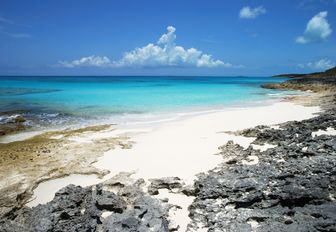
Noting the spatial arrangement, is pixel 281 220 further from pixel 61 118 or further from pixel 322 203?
pixel 61 118

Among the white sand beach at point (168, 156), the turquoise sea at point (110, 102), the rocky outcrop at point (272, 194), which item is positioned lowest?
the turquoise sea at point (110, 102)

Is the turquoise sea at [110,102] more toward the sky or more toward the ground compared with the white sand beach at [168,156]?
more toward the ground

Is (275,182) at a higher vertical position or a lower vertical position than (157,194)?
higher

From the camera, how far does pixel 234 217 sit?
4.81 meters

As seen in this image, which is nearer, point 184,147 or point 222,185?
point 222,185

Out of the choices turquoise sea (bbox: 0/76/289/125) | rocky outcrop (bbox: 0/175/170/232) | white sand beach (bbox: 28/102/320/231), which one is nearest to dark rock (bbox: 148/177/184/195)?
white sand beach (bbox: 28/102/320/231)

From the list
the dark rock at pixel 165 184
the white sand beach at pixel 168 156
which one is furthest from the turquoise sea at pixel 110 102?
the dark rock at pixel 165 184

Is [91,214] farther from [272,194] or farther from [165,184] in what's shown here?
[272,194]

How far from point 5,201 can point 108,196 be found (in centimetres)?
217

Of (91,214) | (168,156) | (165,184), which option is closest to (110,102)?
(168,156)

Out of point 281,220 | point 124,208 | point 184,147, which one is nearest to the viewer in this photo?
point 281,220

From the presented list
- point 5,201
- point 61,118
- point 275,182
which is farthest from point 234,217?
point 61,118

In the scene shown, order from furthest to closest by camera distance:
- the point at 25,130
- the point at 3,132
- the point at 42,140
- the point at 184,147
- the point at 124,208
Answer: the point at 25,130 < the point at 3,132 < the point at 42,140 < the point at 184,147 < the point at 124,208

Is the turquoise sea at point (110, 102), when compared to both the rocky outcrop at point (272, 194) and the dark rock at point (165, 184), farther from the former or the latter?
the rocky outcrop at point (272, 194)
